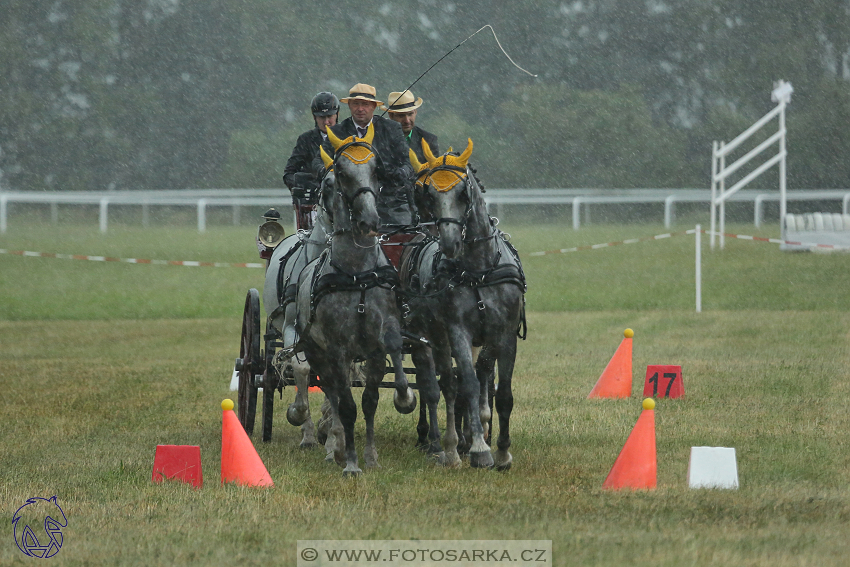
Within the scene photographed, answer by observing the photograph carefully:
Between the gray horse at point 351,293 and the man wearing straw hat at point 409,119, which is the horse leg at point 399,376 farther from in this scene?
the man wearing straw hat at point 409,119

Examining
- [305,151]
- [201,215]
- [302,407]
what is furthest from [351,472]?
[201,215]

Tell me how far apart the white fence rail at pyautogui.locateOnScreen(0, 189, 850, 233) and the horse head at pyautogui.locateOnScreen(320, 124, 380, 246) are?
2262cm

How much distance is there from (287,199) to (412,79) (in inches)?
357

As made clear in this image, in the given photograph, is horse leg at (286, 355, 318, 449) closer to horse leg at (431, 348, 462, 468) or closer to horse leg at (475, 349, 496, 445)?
horse leg at (431, 348, 462, 468)

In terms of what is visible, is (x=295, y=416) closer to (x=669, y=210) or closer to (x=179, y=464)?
(x=179, y=464)

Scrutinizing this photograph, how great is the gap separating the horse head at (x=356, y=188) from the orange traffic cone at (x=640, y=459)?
187 cm

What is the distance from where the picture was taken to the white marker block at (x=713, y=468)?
22.3 feet

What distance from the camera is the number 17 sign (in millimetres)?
10992

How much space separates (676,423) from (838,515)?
3.37m

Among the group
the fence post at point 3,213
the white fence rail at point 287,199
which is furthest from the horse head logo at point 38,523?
the fence post at point 3,213

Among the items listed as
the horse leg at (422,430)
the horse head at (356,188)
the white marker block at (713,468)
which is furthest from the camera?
the horse leg at (422,430)

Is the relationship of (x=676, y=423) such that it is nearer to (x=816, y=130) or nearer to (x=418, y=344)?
(x=418, y=344)

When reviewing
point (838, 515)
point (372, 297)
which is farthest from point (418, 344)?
point (838, 515)

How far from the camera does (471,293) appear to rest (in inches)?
301
